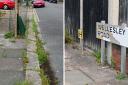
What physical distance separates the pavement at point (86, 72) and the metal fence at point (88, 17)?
47 cm

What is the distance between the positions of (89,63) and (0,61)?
272 centimetres

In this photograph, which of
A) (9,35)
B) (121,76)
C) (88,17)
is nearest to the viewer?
(121,76)

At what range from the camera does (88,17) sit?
11.8m

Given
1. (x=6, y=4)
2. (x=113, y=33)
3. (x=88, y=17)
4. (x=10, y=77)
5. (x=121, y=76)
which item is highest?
(x=6, y=4)

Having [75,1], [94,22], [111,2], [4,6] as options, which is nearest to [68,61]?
[94,22]

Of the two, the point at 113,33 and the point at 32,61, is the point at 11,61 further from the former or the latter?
the point at 113,33

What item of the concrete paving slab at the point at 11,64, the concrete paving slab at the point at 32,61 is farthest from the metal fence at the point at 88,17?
the concrete paving slab at the point at 11,64

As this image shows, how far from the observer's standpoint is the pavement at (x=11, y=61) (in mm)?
9344

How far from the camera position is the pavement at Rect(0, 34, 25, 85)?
9344 mm

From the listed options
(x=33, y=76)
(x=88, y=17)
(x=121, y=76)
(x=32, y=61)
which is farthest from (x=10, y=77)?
(x=88, y=17)

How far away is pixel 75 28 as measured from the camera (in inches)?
523

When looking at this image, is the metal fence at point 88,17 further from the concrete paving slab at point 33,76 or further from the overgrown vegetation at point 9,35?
the overgrown vegetation at point 9,35

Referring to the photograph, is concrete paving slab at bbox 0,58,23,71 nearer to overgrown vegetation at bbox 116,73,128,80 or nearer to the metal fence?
the metal fence

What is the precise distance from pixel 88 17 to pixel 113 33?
2338mm
